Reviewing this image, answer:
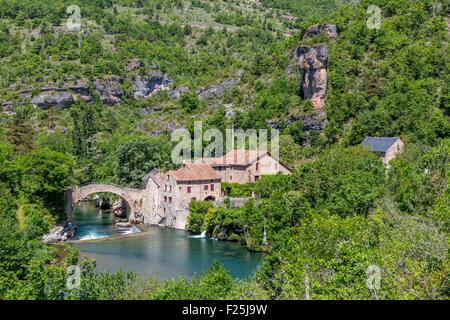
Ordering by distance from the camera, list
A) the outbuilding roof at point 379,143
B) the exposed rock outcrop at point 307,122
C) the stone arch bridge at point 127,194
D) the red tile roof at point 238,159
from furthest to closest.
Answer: the exposed rock outcrop at point 307,122, the red tile roof at point 238,159, the stone arch bridge at point 127,194, the outbuilding roof at point 379,143

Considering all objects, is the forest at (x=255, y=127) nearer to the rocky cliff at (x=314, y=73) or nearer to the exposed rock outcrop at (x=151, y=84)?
the exposed rock outcrop at (x=151, y=84)

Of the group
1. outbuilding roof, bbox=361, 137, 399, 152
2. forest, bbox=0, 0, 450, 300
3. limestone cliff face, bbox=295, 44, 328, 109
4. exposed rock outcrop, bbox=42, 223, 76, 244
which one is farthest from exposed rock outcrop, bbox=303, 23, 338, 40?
exposed rock outcrop, bbox=42, 223, 76, 244

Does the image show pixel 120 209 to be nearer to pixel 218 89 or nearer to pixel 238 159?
pixel 238 159

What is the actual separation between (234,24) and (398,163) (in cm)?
13890

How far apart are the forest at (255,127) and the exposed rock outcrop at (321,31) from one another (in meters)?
0.91

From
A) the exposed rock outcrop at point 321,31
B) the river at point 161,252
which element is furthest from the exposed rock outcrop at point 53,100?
the river at point 161,252

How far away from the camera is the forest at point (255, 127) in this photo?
28062 millimetres

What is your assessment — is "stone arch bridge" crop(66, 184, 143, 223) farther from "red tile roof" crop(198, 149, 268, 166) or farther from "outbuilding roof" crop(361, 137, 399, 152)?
"outbuilding roof" crop(361, 137, 399, 152)

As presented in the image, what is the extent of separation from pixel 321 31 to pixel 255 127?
22190 millimetres

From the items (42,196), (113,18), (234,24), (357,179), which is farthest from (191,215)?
(234,24)

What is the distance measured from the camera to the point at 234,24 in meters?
190

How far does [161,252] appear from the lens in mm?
53812
